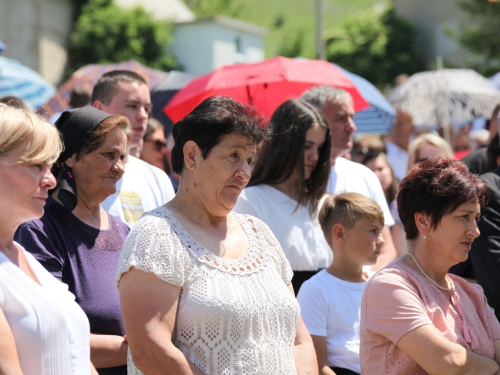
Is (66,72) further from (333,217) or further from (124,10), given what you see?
(333,217)

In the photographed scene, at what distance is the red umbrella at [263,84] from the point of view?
279 inches

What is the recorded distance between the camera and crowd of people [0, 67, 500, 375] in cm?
283

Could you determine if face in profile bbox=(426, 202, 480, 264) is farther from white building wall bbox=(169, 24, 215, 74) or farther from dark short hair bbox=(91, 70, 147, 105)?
white building wall bbox=(169, 24, 215, 74)

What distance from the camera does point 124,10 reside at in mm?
30703

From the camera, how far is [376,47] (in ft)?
121

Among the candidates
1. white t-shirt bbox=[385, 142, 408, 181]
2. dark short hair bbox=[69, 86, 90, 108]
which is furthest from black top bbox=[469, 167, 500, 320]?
white t-shirt bbox=[385, 142, 408, 181]

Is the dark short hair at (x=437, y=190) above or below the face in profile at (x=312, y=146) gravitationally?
above

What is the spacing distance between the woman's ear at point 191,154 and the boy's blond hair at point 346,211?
5.22 feet

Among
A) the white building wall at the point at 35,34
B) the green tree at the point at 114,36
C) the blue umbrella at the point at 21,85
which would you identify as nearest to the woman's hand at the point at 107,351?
the blue umbrella at the point at 21,85

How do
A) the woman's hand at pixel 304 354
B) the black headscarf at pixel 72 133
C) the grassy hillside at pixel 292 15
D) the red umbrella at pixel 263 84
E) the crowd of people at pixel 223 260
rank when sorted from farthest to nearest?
the grassy hillside at pixel 292 15 → the red umbrella at pixel 263 84 → the black headscarf at pixel 72 133 → the woman's hand at pixel 304 354 → the crowd of people at pixel 223 260

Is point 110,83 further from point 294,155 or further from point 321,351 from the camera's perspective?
point 321,351

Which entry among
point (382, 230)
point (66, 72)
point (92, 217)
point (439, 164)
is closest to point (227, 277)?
point (92, 217)

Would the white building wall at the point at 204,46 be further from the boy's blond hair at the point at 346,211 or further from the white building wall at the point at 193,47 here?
the boy's blond hair at the point at 346,211

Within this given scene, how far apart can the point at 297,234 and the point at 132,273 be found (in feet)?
6.17
